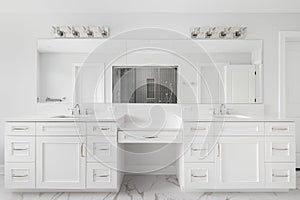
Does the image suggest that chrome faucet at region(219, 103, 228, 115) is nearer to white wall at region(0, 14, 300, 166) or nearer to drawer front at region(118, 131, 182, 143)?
white wall at region(0, 14, 300, 166)

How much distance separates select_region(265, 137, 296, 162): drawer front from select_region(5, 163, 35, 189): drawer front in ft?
7.80

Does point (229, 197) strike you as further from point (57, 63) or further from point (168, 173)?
point (57, 63)

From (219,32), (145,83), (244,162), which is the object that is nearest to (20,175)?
(145,83)

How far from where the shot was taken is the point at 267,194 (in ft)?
9.99

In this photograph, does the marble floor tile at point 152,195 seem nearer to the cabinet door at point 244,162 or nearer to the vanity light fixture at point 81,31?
the cabinet door at point 244,162

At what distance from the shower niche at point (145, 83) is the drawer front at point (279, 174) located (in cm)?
135

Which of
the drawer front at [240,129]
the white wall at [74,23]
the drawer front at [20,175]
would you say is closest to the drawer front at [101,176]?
the drawer front at [20,175]

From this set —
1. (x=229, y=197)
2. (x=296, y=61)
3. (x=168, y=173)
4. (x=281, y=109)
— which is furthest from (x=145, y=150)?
(x=296, y=61)

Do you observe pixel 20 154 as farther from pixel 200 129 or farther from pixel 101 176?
pixel 200 129

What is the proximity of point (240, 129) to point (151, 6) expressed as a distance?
1.80 meters

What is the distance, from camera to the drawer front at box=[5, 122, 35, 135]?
2955mm

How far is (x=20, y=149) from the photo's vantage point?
9.70 ft

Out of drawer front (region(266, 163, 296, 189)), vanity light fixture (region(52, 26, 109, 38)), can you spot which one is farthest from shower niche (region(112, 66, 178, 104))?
drawer front (region(266, 163, 296, 189))

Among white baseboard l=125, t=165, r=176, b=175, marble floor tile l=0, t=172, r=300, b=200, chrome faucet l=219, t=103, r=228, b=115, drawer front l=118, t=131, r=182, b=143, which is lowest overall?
marble floor tile l=0, t=172, r=300, b=200
